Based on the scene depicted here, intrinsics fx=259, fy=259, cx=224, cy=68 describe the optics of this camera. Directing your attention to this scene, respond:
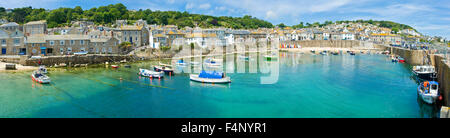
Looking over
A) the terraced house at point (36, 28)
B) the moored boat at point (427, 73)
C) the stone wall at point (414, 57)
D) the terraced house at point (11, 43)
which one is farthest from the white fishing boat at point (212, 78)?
the terraced house at point (36, 28)

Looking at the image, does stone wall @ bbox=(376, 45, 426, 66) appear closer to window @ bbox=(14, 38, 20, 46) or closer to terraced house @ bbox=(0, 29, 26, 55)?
terraced house @ bbox=(0, 29, 26, 55)

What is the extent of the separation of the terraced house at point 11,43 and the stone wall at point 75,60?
584cm

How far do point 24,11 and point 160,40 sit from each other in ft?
242

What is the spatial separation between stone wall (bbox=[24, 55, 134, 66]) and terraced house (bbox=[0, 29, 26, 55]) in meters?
5.84

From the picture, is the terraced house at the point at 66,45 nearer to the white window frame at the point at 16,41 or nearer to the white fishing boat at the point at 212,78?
the white window frame at the point at 16,41

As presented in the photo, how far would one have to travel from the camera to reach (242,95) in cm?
2216

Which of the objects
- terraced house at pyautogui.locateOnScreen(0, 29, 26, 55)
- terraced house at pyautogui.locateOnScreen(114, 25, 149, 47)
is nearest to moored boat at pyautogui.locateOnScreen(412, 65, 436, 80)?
terraced house at pyautogui.locateOnScreen(114, 25, 149, 47)

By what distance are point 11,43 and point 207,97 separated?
37187 mm

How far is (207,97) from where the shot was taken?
70.7 ft

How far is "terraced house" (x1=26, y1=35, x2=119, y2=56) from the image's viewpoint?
4067 centimetres

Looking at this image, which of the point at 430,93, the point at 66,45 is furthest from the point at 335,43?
the point at 66,45

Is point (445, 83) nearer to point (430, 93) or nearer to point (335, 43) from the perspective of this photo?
point (430, 93)
